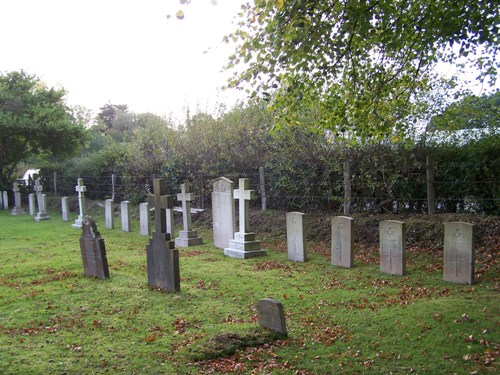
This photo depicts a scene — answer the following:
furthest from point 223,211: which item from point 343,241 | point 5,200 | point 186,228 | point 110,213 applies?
point 5,200

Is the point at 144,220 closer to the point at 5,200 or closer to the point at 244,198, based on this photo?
the point at 244,198

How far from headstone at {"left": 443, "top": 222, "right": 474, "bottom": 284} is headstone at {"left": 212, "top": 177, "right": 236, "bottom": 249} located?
5702 mm

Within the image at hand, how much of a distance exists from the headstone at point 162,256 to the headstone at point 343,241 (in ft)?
12.2

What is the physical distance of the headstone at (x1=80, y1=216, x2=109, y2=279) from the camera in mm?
9094

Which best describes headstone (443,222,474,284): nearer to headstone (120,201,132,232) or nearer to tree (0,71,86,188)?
headstone (120,201,132,232)

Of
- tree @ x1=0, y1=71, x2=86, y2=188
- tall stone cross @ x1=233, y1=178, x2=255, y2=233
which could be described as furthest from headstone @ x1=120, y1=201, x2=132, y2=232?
tree @ x1=0, y1=71, x2=86, y2=188

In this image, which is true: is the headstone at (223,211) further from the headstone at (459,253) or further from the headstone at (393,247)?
the headstone at (459,253)

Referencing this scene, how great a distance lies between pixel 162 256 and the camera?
825 centimetres

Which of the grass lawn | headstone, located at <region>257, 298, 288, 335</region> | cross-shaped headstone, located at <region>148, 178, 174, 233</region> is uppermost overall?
cross-shaped headstone, located at <region>148, 178, 174, 233</region>

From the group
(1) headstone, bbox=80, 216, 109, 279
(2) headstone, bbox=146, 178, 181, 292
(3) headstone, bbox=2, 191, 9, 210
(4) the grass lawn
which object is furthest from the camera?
(3) headstone, bbox=2, 191, 9, 210

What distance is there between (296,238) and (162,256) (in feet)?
12.7

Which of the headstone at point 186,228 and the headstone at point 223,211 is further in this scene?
the headstone at point 186,228

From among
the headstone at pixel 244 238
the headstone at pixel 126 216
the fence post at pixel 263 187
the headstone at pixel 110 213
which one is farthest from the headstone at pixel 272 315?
the headstone at pixel 110 213

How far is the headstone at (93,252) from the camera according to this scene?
909 cm
